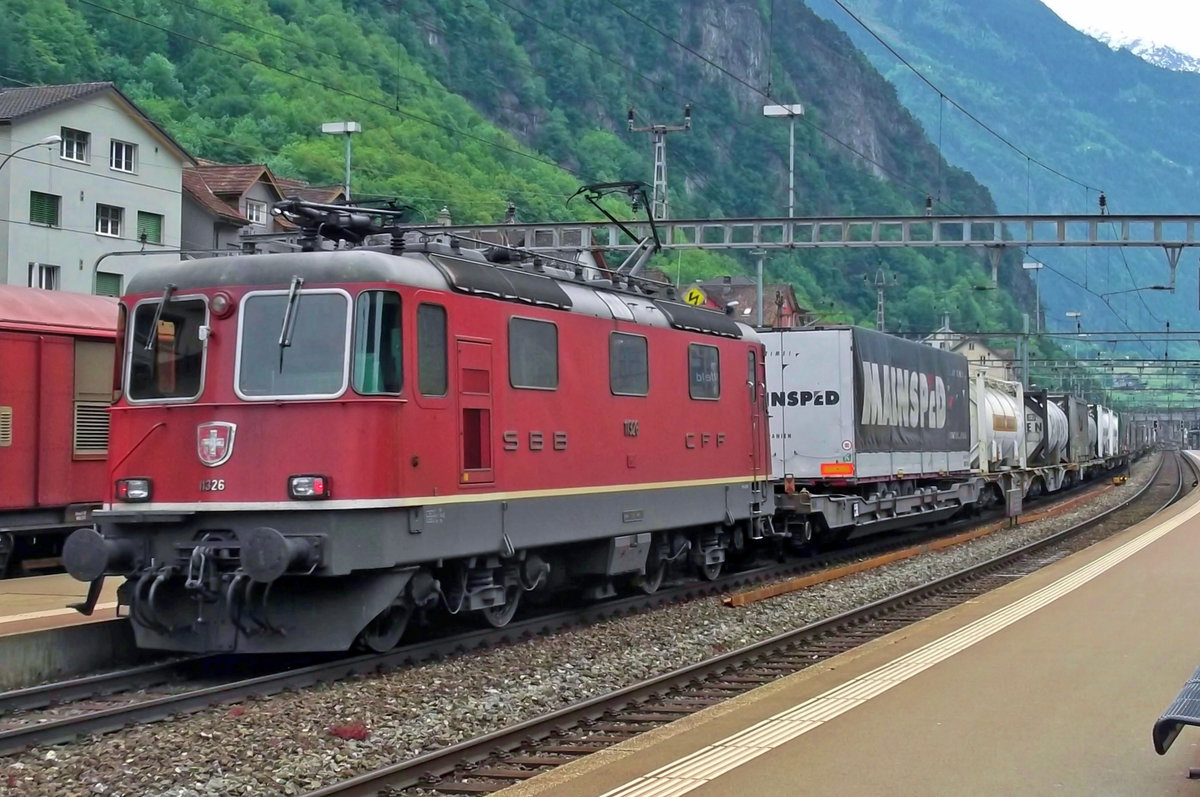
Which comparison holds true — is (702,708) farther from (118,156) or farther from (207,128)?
(207,128)

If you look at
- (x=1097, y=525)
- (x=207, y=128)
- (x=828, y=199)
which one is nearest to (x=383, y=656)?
(x=1097, y=525)

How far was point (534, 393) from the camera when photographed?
13.3 metres

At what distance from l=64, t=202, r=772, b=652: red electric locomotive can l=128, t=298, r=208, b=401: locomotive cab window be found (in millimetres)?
16

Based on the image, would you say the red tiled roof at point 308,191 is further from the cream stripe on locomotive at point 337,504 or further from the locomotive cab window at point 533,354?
the cream stripe on locomotive at point 337,504

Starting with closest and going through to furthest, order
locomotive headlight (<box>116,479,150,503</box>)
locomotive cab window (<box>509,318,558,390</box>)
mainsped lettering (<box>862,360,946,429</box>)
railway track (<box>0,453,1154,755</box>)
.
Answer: railway track (<box>0,453,1154,755</box>) → locomotive headlight (<box>116,479,150,503</box>) → locomotive cab window (<box>509,318,558,390</box>) → mainsped lettering (<box>862,360,946,429</box>)

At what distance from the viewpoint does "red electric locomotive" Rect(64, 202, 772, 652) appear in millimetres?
11008

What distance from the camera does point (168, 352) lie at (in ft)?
38.3

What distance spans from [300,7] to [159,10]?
37.2 feet

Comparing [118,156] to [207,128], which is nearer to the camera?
[118,156]

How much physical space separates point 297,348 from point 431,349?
1.11 m

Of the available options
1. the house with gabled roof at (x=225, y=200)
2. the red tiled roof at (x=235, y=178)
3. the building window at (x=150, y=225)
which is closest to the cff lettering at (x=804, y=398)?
the house with gabled roof at (x=225, y=200)

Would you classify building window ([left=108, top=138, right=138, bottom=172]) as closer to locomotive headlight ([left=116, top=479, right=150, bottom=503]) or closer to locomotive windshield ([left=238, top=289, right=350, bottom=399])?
locomotive headlight ([left=116, top=479, right=150, bottom=503])

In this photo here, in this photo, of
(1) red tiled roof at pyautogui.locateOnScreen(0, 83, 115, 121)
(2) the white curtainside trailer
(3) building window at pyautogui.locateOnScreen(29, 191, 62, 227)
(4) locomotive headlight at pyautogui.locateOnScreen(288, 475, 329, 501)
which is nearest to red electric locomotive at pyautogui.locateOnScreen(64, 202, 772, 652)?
(4) locomotive headlight at pyautogui.locateOnScreen(288, 475, 329, 501)

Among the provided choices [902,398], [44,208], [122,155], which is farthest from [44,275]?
[902,398]
